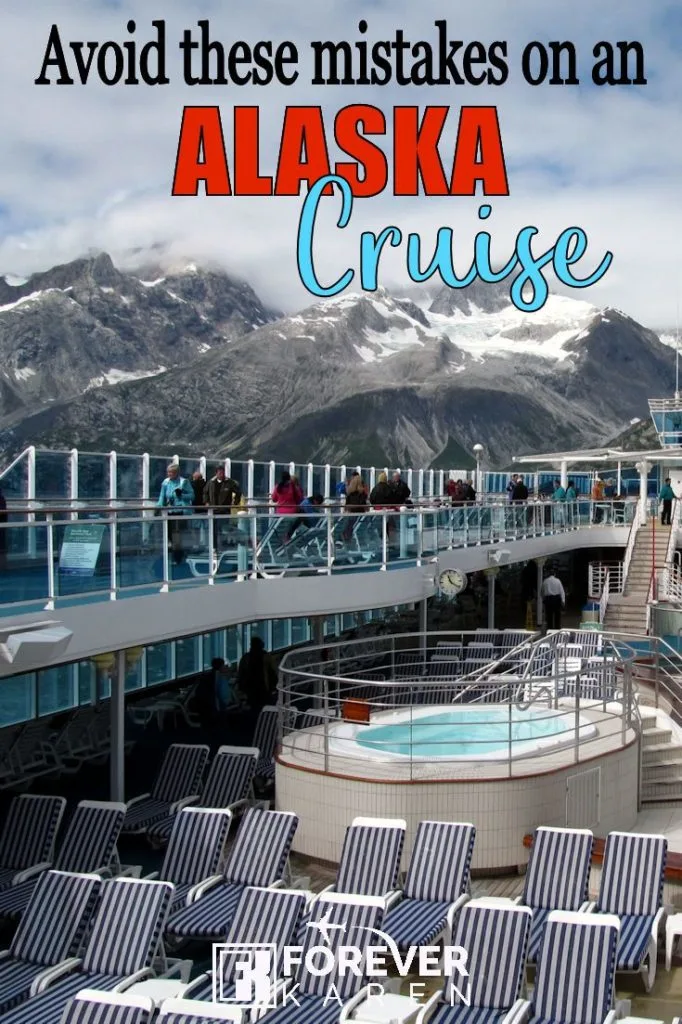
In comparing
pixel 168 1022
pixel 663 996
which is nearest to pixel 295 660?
pixel 663 996

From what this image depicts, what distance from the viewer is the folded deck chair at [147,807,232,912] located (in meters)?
9.18

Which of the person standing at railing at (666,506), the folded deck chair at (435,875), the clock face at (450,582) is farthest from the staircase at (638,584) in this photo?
the folded deck chair at (435,875)

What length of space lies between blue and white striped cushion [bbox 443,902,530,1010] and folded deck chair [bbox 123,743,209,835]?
15.4 ft

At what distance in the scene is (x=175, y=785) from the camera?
38.1 ft

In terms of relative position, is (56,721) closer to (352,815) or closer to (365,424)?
(352,815)

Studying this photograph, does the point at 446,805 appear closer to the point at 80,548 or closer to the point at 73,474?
the point at 80,548

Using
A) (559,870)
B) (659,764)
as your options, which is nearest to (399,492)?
(659,764)

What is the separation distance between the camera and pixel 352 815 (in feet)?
33.9

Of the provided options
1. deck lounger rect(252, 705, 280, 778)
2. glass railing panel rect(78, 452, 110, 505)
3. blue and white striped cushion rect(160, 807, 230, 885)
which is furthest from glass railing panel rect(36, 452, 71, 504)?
blue and white striped cushion rect(160, 807, 230, 885)

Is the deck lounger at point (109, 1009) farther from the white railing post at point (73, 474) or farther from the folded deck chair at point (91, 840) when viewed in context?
the white railing post at point (73, 474)

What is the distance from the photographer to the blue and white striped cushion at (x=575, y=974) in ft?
21.7

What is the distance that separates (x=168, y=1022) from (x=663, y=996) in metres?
3.41

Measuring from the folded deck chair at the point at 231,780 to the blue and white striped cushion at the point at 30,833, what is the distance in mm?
1504

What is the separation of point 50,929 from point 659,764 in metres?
7.18
